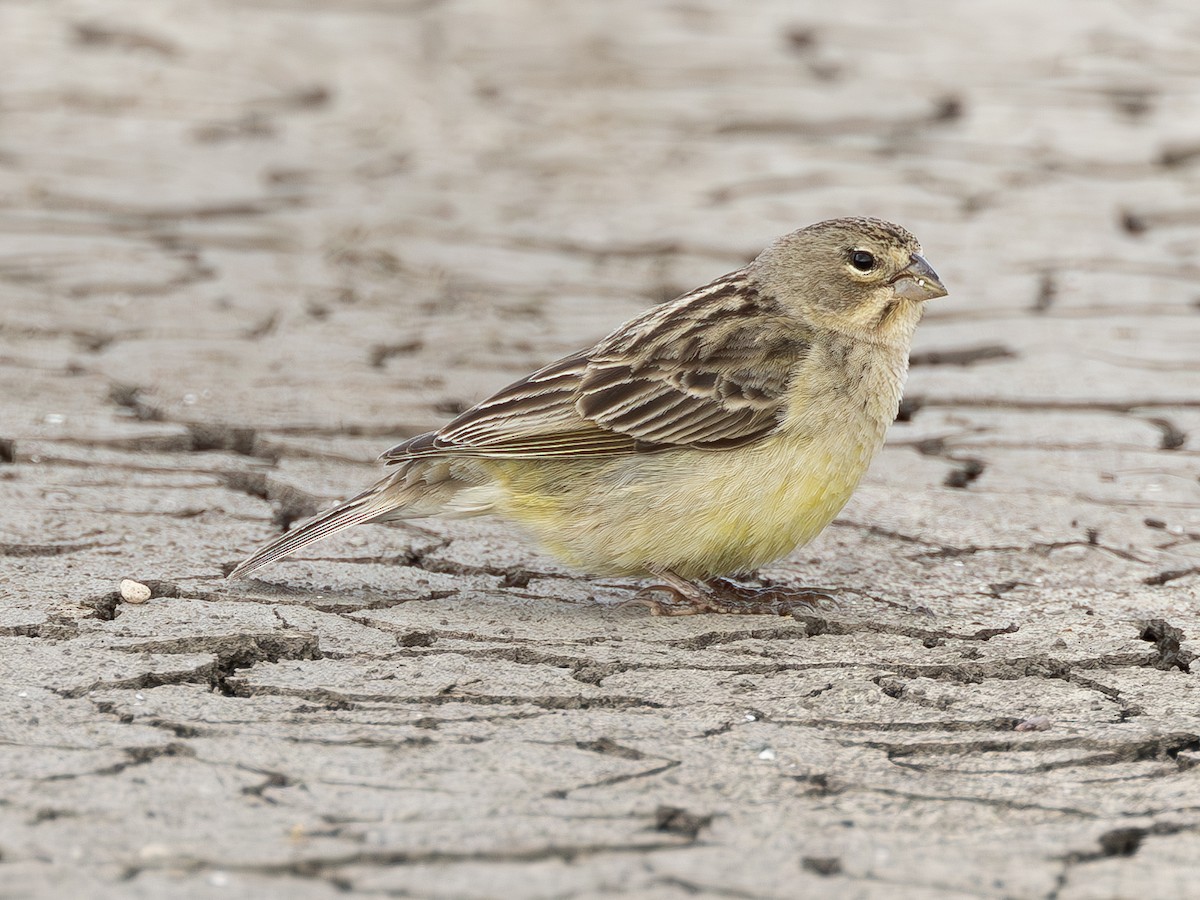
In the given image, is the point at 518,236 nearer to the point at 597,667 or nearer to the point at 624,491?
the point at 624,491

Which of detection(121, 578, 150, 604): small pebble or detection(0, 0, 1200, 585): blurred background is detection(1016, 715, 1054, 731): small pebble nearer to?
detection(0, 0, 1200, 585): blurred background

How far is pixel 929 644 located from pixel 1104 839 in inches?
53.0

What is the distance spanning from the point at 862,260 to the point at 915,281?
0.18m

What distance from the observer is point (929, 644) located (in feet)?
16.7

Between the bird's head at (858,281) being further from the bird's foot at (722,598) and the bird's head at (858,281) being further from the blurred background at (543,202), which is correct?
the blurred background at (543,202)

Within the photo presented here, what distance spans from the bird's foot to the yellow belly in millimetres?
65

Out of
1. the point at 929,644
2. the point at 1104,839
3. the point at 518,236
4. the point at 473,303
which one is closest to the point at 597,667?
the point at 929,644

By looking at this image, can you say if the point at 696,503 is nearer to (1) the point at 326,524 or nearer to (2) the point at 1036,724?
(1) the point at 326,524

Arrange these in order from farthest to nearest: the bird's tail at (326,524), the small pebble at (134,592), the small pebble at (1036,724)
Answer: the bird's tail at (326,524) < the small pebble at (134,592) < the small pebble at (1036,724)

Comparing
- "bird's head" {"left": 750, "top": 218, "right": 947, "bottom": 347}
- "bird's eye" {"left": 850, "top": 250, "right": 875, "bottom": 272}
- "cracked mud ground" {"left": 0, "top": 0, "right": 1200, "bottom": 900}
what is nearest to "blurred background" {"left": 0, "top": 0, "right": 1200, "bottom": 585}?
"cracked mud ground" {"left": 0, "top": 0, "right": 1200, "bottom": 900}

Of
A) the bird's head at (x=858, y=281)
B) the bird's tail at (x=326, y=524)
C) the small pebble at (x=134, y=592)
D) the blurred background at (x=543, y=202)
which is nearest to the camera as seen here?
the small pebble at (x=134, y=592)

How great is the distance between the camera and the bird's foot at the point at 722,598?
536 cm

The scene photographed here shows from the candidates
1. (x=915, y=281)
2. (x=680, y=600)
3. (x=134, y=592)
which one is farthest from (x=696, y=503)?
(x=134, y=592)

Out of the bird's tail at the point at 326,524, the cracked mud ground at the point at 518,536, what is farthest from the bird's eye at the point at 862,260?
the bird's tail at the point at 326,524
